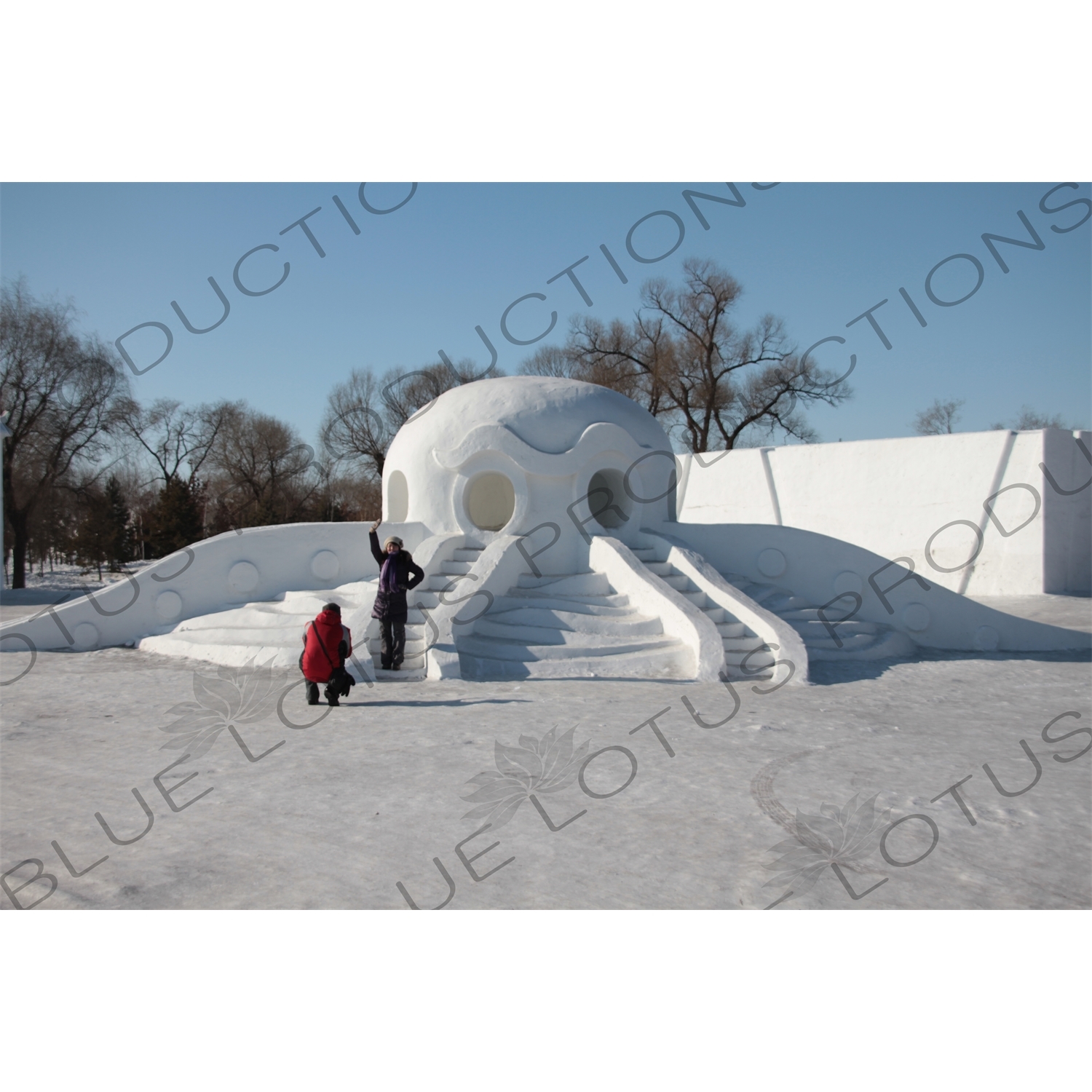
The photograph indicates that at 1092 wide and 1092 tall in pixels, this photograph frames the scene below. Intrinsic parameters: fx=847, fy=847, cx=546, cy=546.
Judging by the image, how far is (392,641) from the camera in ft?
26.8

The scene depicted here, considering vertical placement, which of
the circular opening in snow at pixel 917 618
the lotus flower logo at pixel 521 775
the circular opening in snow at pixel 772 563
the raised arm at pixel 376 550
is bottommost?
the circular opening in snow at pixel 917 618

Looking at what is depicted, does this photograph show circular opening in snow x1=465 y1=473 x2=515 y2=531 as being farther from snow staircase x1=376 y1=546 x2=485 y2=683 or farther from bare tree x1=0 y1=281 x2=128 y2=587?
bare tree x1=0 y1=281 x2=128 y2=587

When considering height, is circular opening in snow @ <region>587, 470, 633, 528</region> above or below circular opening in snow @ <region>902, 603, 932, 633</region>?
above

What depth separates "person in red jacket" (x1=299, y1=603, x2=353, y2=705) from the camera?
691 cm

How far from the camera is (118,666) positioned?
8945 mm

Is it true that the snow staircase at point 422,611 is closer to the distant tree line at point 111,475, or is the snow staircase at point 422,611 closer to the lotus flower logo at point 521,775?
the lotus flower logo at point 521,775

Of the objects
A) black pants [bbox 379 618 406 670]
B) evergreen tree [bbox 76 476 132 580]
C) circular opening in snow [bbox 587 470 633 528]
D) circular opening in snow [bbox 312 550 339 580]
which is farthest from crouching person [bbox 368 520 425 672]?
evergreen tree [bbox 76 476 132 580]

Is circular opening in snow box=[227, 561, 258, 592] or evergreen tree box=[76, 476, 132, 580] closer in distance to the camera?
circular opening in snow box=[227, 561, 258, 592]

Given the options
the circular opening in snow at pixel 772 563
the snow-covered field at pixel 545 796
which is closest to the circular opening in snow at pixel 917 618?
the circular opening in snow at pixel 772 563

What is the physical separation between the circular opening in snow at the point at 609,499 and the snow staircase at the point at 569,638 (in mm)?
1563

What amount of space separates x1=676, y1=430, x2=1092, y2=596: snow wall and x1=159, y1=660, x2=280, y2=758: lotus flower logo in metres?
11.2

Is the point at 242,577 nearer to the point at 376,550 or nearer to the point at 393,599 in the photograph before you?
the point at 376,550

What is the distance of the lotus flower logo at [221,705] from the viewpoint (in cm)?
606

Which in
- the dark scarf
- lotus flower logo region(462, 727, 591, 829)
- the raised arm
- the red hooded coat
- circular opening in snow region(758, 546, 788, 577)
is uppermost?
the raised arm
